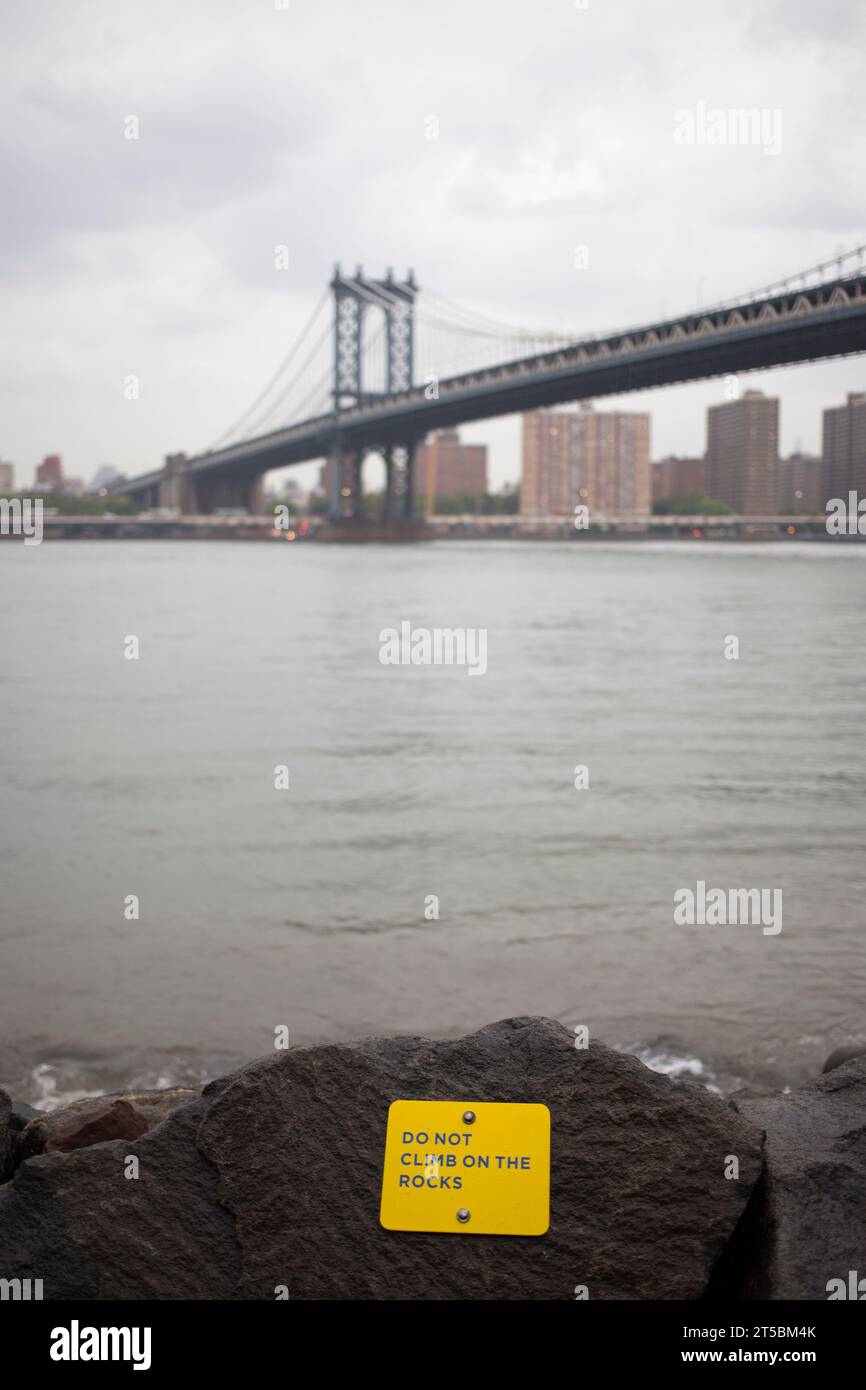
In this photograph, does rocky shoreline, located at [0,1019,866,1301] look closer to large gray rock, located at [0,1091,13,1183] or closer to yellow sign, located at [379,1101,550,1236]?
yellow sign, located at [379,1101,550,1236]

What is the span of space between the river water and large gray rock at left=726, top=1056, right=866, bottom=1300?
5.24 ft

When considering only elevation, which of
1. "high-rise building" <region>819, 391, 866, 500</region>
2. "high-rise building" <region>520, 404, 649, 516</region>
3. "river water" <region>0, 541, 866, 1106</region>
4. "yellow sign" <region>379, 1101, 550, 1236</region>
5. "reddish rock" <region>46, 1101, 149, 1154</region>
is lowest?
"river water" <region>0, 541, 866, 1106</region>

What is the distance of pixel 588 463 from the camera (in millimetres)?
72188

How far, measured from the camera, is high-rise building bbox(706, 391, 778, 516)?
4103 cm

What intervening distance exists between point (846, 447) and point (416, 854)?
18.8m

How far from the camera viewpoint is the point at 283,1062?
231cm

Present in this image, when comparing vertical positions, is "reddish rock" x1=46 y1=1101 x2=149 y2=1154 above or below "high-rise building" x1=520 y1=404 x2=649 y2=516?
below

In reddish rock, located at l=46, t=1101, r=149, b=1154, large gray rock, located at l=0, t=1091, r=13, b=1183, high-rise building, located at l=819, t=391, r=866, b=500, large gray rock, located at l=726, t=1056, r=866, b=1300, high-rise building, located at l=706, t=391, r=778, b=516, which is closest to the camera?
large gray rock, located at l=726, t=1056, r=866, b=1300

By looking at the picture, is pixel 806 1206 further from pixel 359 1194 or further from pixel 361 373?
pixel 361 373

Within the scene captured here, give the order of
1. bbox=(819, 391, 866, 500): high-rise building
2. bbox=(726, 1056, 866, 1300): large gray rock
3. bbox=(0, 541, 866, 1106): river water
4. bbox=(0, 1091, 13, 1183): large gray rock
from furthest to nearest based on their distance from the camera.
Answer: bbox=(819, 391, 866, 500): high-rise building
bbox=(0, 541, 866, 1106): river water
bbox=(0, 1091, 13, 1183): large gray rock
bbox=(726, 1056, 866, 1300): large gray rock

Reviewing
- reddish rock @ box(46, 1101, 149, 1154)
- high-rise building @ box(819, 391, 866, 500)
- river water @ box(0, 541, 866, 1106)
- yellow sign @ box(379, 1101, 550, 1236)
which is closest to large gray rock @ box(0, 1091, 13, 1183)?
reddish rock @ box(46, 1101, 149, 1154)

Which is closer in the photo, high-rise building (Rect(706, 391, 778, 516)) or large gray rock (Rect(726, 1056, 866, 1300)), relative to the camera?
large gray rock (Rect(726, 1056, 866, 1300))

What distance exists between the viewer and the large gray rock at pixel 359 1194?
2.13 metres

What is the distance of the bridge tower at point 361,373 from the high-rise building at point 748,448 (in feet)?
64.5
